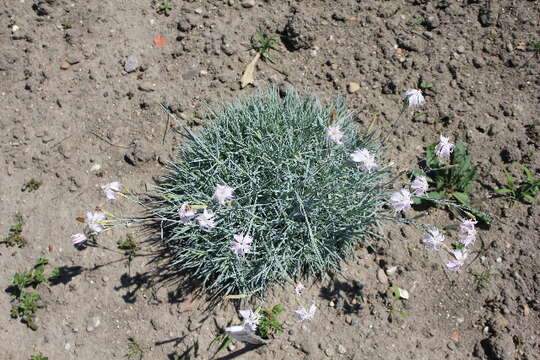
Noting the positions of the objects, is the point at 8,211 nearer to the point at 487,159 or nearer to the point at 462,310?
the point at 462,310

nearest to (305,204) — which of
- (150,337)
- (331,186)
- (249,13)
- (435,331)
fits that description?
(331,186)

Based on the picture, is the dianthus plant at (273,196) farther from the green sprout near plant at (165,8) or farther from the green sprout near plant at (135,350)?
the green sprout near plant at (165,8)

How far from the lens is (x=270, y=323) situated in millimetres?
2564

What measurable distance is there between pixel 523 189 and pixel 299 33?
214 centimetres

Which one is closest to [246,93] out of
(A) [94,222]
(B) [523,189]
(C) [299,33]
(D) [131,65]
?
(C) [299,33]

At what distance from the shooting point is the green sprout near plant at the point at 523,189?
2818 mm

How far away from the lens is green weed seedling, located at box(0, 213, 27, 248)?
3.07m

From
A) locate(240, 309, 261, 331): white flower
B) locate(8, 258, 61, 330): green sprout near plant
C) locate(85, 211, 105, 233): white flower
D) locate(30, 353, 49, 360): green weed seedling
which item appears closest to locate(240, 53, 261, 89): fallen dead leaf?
locate(85, 211, 105, 233): white flower

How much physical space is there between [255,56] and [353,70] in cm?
87

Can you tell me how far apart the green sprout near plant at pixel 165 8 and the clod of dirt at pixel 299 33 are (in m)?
1.13

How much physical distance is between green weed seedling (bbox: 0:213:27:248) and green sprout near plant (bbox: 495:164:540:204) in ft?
12.0

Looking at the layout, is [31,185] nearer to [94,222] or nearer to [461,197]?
[94,222]

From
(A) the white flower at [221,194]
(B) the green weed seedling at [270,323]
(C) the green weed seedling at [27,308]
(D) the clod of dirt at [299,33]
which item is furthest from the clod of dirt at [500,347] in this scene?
(C) the green weed seedling at [27,308]

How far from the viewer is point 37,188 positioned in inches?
126
